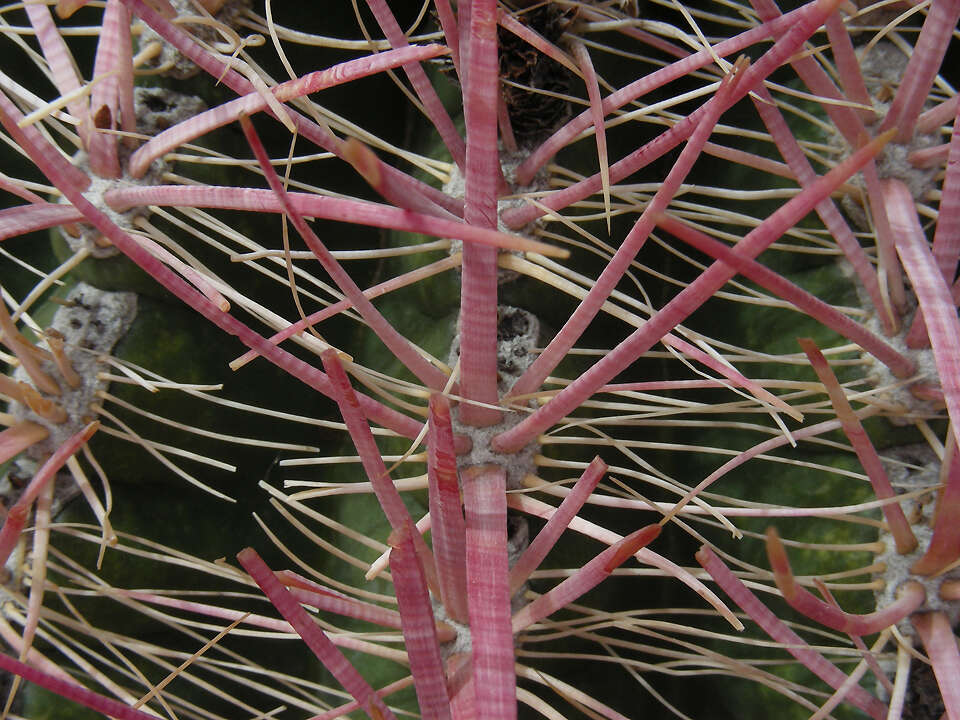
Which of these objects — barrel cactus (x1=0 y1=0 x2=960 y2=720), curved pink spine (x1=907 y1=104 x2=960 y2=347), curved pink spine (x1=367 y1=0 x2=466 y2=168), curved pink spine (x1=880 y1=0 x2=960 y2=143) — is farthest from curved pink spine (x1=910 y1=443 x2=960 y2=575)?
curved pink spine (x1=367 y1=0 x2=466 y2=168)

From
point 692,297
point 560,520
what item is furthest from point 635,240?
point 560,520

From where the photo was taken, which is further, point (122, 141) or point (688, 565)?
point (688, 565)

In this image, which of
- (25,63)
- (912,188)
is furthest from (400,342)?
(25,63)

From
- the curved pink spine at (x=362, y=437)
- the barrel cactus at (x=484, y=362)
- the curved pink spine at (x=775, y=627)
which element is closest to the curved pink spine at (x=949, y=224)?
the barrel cactus at (x=484, y=362)

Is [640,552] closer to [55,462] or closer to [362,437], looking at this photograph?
[362,437]

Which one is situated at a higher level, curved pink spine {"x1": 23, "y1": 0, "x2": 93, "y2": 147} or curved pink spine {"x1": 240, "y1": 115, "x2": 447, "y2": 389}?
curved pink spine {"x1": 23, "y1": 0, "x2": 93, "y2": 147}

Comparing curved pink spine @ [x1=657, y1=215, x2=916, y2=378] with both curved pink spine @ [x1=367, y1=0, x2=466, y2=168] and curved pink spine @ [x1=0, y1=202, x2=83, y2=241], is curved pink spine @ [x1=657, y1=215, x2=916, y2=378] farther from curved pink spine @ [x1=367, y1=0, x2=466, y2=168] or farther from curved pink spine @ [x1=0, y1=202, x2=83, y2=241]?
curved pink spine @ [x1=0, y1=202, x2=83, y2=241]

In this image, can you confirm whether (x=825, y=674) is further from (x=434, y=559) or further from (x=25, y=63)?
(x=25, y=63)

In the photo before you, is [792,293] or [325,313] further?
[325,313]

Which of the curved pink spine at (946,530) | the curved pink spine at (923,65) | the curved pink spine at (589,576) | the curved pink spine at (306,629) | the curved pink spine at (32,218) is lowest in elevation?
the curved pink spine at (306,629)

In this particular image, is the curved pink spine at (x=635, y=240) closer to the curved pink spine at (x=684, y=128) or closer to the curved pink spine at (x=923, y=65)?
the curved pink spine at (x=684, y=128)

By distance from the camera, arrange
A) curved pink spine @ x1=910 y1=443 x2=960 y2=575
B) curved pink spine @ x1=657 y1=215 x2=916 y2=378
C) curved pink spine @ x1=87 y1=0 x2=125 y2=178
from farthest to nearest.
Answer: curved pink spine @ x1=87 y1=0 x2=125 y2=178
curved pink spine @ x1=910 y1=443 x2=960 y2=575
curved pink spine @ x1=657 y1=215 x2=916 y2=378
